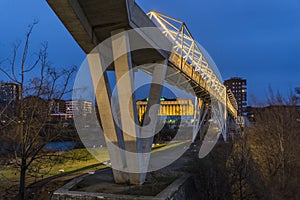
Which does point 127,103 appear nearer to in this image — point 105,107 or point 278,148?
point 105,107

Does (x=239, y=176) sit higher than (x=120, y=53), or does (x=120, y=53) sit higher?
(x=120, y=53)

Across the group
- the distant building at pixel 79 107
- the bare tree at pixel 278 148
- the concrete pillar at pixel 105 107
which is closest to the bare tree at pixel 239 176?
the bare tree at pixel 278 148

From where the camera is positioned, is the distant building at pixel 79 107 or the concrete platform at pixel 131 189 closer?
the concrete platform at pixel 131 189

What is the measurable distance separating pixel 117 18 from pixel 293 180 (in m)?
16.8

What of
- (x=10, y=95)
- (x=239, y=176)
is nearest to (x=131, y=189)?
(x=10, y=95)

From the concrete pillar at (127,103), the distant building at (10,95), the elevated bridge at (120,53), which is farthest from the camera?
the distant building at (10,95)

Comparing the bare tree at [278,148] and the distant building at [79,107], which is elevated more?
the distant building at [79,107]

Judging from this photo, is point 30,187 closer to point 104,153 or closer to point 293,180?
point 104,153

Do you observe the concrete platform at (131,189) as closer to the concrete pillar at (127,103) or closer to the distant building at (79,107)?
the concrete pillar at (127,103)

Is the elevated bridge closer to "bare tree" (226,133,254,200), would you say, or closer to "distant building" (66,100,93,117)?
"bare tree" (226,133,254,200)

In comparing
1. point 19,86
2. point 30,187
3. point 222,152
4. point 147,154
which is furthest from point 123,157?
point 222,152

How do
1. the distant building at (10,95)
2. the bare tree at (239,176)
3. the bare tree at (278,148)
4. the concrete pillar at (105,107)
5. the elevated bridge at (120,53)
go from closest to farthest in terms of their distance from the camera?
1. the elevated bridge at (120,53)
2. the concrete pillar at (105,107)
3. the distant building at (10,95)
4. the bare tree at (239,176)
5. the bare tree at (278,148)

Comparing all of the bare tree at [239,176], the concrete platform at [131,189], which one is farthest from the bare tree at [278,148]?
the concrete platform at [131,189]

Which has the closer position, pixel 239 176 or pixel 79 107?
pixel 239 176
